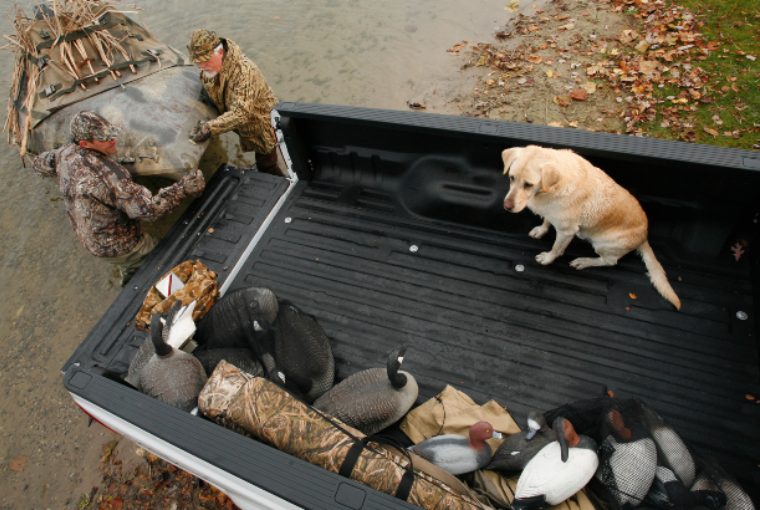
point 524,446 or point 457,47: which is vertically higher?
point 524,446

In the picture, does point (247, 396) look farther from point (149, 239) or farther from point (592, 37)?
point (592, 37)

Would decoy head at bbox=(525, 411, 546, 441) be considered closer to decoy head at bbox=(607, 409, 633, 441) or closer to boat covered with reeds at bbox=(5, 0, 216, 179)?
decoy head at bbox=(607, 409, 633, 441)

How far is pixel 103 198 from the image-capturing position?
3824 mm

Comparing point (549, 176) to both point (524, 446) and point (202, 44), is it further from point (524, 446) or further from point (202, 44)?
point (202, 44)

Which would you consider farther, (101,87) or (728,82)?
(728,82)

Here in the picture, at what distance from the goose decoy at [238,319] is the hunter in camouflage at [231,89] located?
198 centimetres

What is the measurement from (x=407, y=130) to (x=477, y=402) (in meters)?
1.99

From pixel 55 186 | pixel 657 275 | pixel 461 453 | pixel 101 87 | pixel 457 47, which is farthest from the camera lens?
pixel 457 47

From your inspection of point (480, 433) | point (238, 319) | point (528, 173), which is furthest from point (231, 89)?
point (480, 433)

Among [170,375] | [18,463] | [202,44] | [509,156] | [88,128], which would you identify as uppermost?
[202,44]

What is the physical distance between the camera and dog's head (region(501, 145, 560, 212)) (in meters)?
3.07

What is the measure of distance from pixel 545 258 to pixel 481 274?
482mm

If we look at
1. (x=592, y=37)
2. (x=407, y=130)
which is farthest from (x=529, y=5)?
(x=407, y=130)

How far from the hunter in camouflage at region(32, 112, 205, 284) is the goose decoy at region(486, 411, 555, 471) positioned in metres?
3.14
